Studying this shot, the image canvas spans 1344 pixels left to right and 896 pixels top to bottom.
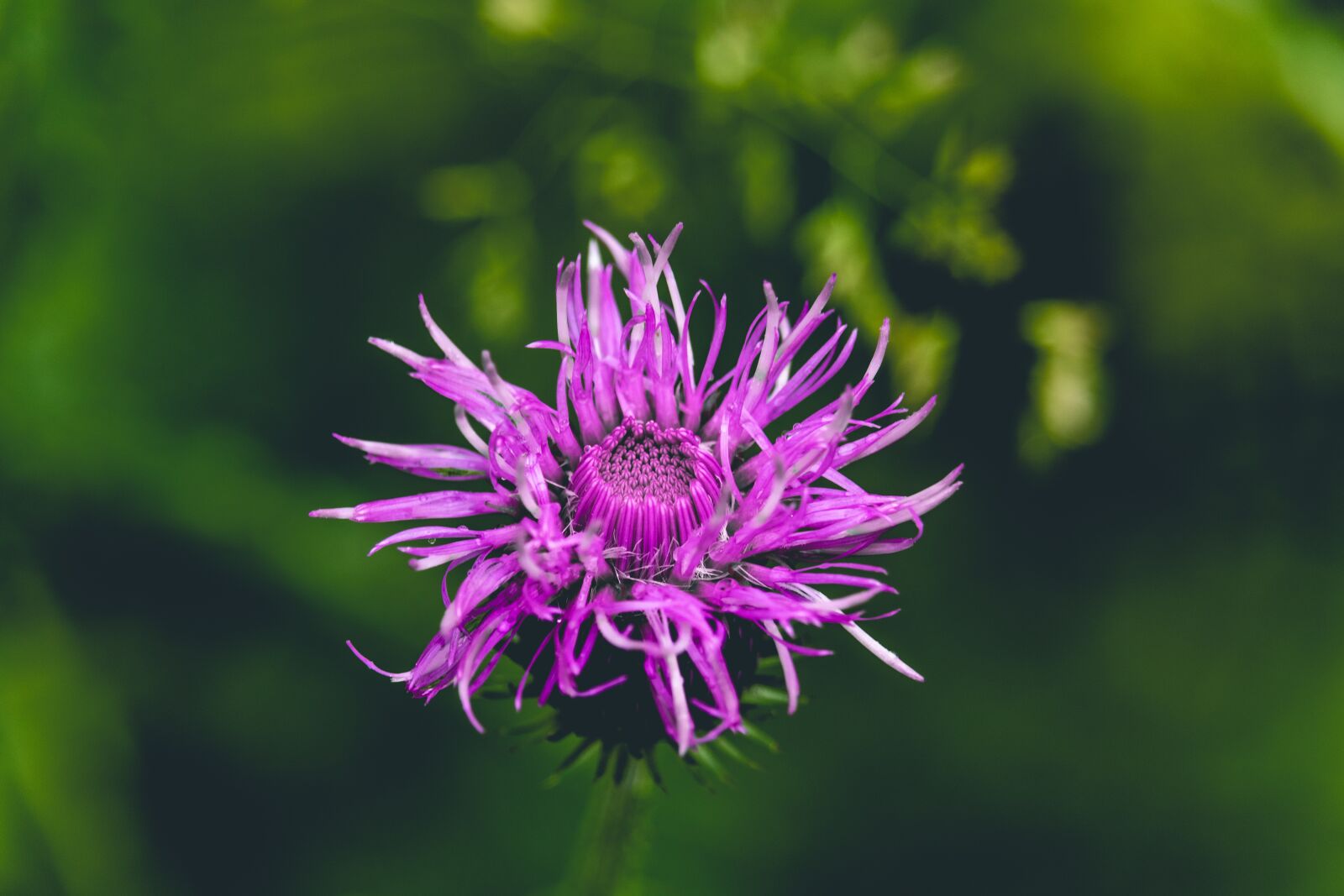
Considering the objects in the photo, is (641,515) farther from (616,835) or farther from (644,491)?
(616,835)

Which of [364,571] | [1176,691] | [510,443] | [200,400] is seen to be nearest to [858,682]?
[1176,691]

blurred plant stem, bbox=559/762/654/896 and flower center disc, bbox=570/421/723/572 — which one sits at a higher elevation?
flower center disc, bbox=570/421/723/572

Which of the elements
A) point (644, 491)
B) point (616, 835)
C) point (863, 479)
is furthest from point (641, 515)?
point (863, 479)

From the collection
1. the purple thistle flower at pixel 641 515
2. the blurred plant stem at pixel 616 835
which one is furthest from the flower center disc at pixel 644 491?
the blurred plant stem at pixel 616 835

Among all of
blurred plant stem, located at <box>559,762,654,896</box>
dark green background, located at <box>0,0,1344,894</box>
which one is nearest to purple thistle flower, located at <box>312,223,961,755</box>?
blurred plant stem, located at <box>559,762,654,896</box>

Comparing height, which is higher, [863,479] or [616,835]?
[863,479]

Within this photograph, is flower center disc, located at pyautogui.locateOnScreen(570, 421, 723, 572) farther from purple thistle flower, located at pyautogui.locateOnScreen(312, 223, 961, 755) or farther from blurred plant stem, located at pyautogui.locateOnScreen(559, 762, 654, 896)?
blurred plant stem, located at pyautogui.locateOnScreen(559, 762, 654, 896)

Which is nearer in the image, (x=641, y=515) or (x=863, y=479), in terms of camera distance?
(x=641, y=515)

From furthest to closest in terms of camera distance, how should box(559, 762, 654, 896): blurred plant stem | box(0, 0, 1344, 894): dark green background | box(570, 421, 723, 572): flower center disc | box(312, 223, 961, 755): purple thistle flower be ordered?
box(0, 0, 1344, 894): dark green background → box(559, 762, 654, 896): blurred plant stem → box(570, 421, 723, 572): flower center disc → box(312, 223, 961, 755): purple thistle flower
